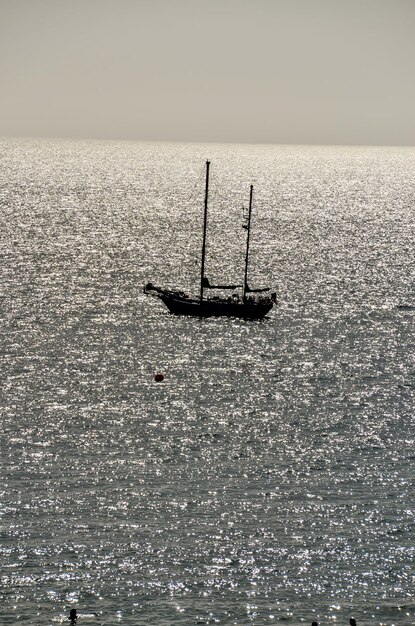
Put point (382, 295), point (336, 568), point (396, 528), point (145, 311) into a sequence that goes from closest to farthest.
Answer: point (336, 568), point (396, 528), point (145, 311), point (382, 295)

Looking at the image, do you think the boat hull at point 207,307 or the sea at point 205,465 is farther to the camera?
the boat hull at point 207,307

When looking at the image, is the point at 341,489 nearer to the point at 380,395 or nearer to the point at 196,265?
the point at 380,395

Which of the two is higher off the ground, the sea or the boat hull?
the boat hull

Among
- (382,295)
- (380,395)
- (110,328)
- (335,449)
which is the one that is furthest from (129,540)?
(382,295)

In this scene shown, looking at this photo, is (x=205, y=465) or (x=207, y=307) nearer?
(x=205, y=465)

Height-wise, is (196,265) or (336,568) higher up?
(196,265)

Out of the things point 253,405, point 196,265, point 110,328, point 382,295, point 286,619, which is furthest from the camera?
point 196,265

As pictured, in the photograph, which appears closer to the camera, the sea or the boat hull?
the sea

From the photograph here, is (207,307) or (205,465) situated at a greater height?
(207,307)

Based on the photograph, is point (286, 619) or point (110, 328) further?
point (110, 328)

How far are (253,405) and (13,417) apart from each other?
20042 millimetres

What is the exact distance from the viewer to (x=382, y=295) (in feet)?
485

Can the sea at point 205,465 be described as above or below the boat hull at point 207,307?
below

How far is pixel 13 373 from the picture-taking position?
97.6 meters
